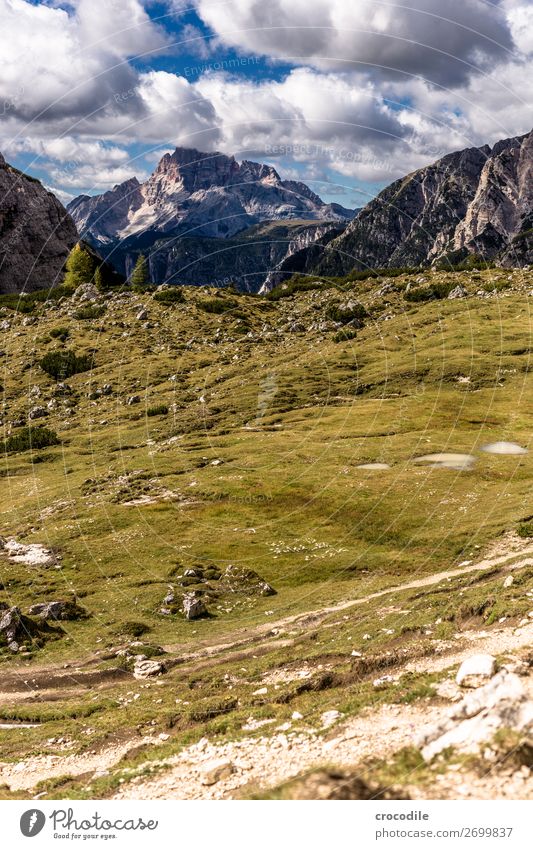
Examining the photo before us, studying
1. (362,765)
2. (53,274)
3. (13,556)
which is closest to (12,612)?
(13,556)

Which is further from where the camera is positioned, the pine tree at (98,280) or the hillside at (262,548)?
the pine tree at (98,280)

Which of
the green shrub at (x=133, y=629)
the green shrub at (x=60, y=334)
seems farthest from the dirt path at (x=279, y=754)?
the green shrub at (x=60, y=334)

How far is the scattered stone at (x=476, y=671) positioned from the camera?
20609 millimetres

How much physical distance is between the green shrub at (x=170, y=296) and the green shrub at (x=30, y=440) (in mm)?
53864

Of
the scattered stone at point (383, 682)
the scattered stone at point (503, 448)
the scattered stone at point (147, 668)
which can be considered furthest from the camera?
the scattered stone at point (503, 448)

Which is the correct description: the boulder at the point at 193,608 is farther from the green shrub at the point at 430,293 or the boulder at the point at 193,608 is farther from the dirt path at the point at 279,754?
the green shrub at the point at 430,293

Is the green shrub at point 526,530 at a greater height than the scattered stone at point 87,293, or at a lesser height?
lesser

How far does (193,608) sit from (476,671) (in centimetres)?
2461

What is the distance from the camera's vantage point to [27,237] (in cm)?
17525

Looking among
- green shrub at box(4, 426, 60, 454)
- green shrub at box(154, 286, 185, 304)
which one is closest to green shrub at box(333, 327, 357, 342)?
green shrub at box(154, 286, 185, 304)

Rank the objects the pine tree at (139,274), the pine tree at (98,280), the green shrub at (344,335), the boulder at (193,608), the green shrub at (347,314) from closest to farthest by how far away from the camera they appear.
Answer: the boulder at (193,608)
the green shrub at (344,335)
the green shrub at (347,314)
the pine tree at (98,280)
the pine tree at (139,274)

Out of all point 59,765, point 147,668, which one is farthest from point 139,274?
point 59,765

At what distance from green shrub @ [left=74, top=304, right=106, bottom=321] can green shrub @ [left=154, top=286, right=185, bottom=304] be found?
40.1ft

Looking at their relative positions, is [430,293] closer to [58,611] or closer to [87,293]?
[87,293]
